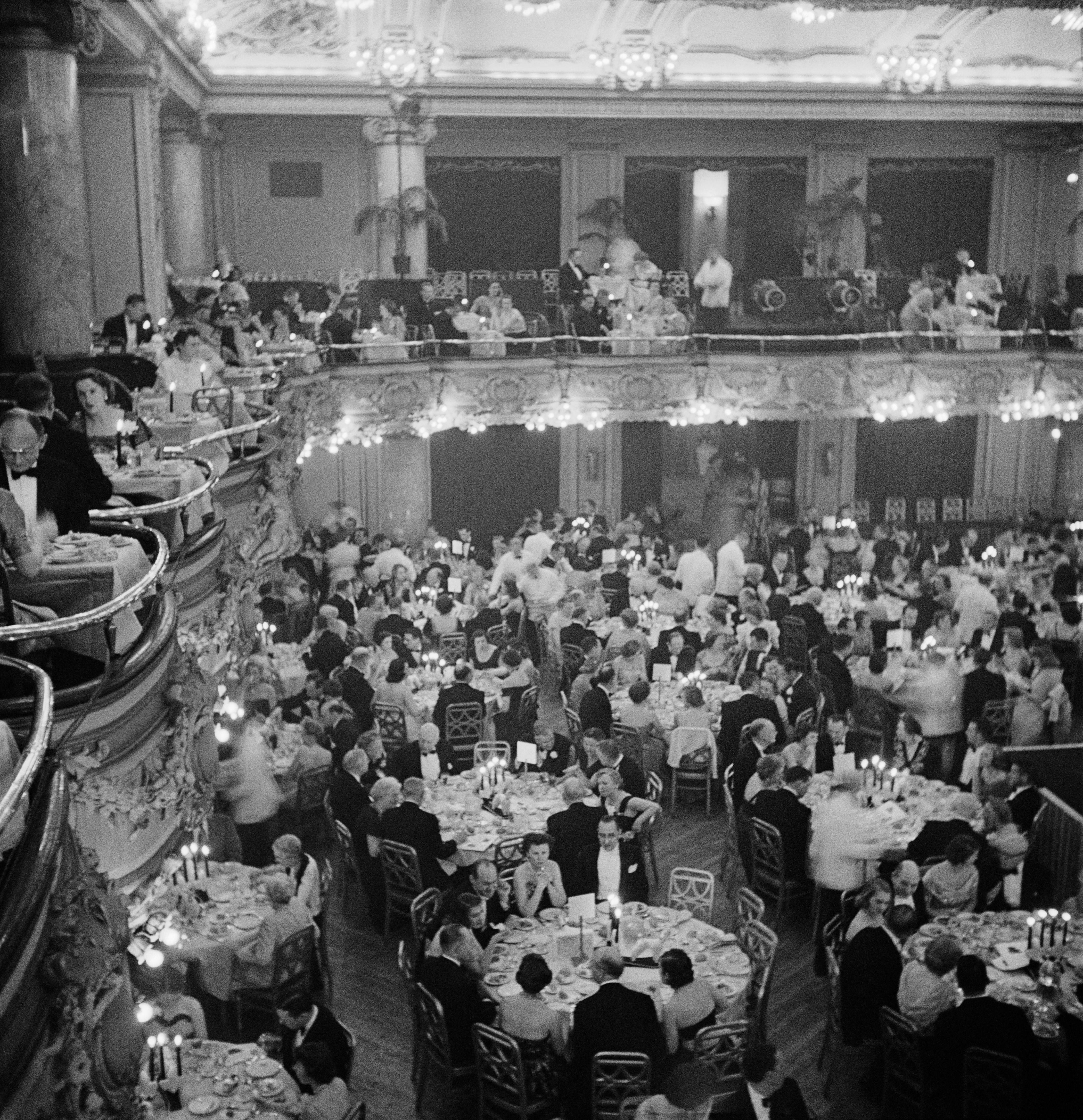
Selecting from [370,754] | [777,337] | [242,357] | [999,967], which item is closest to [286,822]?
[370,754]

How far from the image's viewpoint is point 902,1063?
8023 mm

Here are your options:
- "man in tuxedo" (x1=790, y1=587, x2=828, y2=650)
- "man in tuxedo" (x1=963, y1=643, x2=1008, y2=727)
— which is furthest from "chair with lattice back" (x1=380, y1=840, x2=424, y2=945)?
"man in tuxedo" (x1=790, y1=587, x2=828, y2=650)

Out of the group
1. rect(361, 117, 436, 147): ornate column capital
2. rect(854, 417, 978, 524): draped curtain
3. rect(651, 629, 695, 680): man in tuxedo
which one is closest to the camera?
rect(651, 629, 695, 680): man in tuxedo

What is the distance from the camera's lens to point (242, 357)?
45.1 ft

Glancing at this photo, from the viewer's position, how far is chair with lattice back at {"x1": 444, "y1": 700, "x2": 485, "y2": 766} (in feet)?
41.5

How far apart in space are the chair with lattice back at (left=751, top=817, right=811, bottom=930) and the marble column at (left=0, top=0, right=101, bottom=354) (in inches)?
268

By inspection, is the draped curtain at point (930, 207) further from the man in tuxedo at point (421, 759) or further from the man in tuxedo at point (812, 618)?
the man in tuxedo at point (421, 759)

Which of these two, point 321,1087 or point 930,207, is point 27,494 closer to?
point 321,1087

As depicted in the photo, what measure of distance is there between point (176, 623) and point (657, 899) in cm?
540

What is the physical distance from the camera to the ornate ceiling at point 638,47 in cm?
2117

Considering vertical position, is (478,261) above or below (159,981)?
above

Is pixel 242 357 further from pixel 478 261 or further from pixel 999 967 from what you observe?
pixel 478 261

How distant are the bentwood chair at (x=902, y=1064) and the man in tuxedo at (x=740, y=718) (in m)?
4.09

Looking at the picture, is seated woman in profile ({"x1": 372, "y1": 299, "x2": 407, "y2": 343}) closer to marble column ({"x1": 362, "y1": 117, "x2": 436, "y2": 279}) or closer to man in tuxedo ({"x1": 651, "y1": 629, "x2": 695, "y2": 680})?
marble column ({"x1": 362, "y1": 117, "x2": 436, "y2": 279})
